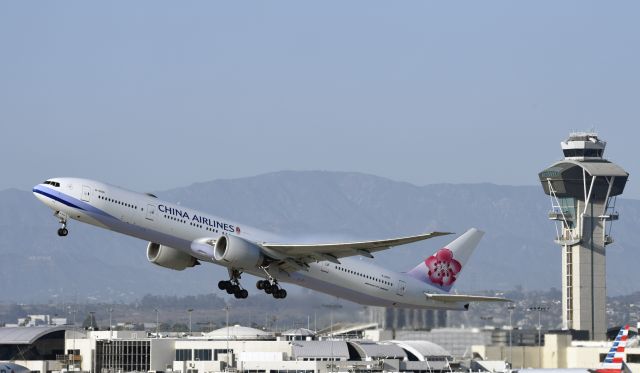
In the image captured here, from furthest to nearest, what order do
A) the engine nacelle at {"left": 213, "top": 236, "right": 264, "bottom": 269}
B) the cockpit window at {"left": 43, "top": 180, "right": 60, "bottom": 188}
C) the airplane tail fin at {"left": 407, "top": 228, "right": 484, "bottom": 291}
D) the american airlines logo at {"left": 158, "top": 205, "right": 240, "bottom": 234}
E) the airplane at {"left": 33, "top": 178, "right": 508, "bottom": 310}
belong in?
the airplane tail fin at {"left": 407, "top": 228, "right": 484, "bottom": 291} → the engine nacelle at {"left": 213, "top": 236, "right": 264, "bottom": 269} → the american airlines logo at {"left": 158, "top": 205, "right": 240, "bottom": 234} → the cockpit window at {"left": 43, "top": 180, "right": 60, "bottom": 188} → the airplane at {"left": 33, "top": 178, "right": 508, "bottom": 310}

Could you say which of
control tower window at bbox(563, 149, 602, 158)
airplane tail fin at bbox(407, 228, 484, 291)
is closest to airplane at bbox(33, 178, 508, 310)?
airplane tail fin at bbox(407, 228, 484, 291)

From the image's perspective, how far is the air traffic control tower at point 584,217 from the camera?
531ft

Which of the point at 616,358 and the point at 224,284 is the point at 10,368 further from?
the point at 616,358

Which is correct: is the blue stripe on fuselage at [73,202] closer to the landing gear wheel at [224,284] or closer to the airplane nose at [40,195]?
the airplane nose at [40,195]

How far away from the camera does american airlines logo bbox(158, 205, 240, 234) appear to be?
6836cm

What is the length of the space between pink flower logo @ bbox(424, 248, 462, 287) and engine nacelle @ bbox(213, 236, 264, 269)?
1471 centimetres

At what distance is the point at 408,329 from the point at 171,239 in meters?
22.5

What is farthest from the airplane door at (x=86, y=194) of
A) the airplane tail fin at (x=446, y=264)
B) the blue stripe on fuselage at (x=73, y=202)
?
the airplane tail fin at (x=446, y=264)

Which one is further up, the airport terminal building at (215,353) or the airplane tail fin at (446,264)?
the airplane tail fin at (446,264)

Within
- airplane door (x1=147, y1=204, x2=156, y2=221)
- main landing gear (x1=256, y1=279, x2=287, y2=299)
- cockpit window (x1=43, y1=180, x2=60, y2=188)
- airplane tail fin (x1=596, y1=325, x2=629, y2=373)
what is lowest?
airplane tail fin (x1=596, y1=325, x2=629, y2=373)

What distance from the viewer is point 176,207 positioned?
2707 inches

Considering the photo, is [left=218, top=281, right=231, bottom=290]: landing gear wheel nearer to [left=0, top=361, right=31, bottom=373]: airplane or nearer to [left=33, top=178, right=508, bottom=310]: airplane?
[left=33, top=178, right=508, bottom=310]: airplane

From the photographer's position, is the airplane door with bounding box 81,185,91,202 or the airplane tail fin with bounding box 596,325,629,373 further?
the airplane tail fin with bounding box 596,325,629,373

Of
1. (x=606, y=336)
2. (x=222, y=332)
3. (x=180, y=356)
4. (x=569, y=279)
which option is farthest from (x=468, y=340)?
(x=569, y=279)
